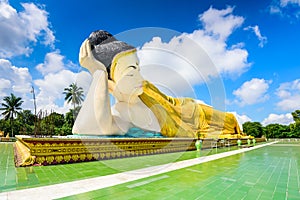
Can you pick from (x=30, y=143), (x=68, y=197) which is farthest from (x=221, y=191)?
(x=30, y=143)

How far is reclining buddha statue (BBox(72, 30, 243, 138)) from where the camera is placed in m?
7.51

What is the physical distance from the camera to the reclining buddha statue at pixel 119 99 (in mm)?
7512

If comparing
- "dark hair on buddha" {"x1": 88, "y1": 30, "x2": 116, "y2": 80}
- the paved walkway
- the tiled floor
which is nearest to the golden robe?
"dark hair on buddha" {"x1": 88, "y1": 30, "x2": 116, "y2": 80}

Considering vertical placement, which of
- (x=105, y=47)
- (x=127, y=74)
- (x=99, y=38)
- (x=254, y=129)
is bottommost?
(x=254, y=129)

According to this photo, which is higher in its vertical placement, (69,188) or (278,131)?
(69,188)

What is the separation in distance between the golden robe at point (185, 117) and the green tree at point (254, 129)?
68.9 ft

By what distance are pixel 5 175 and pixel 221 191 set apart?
12.4ft

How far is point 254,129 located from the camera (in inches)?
1483

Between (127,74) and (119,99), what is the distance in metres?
1.55

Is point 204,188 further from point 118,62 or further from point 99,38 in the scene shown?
point 99,38

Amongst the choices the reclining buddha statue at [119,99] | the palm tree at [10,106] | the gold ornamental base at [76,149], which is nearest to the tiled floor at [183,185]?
the gold ornamental base at [76,149]

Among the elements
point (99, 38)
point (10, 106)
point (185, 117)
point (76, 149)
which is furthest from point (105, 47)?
point (10, 106)

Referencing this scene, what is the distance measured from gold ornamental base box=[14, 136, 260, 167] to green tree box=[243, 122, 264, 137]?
1385 inches

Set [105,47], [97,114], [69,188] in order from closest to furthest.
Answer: [69,188] < [97,114] < [105,47]
